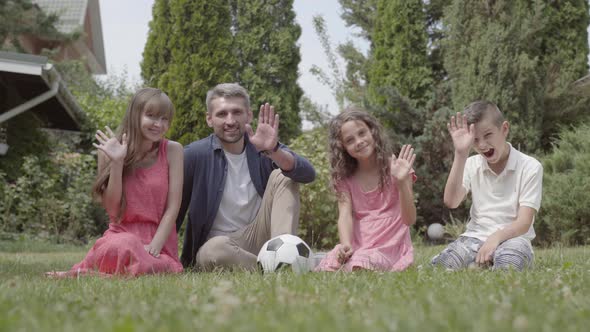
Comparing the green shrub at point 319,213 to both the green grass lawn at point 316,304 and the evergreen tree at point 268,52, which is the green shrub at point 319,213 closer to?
the evergreen tree at point 268,52

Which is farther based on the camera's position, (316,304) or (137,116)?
(137,116)

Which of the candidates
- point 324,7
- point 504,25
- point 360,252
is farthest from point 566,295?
point 324,7

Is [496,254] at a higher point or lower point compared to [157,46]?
lower

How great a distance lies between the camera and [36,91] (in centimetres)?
1055

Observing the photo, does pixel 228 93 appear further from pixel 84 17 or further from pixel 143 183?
pixel 84 17

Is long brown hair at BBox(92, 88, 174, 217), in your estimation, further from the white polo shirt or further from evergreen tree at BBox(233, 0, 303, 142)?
evergreen tree at BBox(233, 0, 303, 142)

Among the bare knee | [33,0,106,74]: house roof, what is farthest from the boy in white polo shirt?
[33,0,106,74]: house roof

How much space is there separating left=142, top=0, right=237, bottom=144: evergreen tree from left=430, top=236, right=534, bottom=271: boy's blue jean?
7070 millimetres

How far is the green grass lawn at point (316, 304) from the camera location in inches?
62.9

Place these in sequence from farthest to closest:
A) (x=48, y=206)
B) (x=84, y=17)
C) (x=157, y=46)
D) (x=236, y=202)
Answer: (x=84, y=17)
(x=157, y=46)
(x=48, y=206)
(x=236, y=202)

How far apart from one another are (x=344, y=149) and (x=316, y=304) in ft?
8.88

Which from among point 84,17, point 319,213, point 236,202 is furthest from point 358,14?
point 84,17

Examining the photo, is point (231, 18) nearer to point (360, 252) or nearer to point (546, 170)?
point (546, 170)

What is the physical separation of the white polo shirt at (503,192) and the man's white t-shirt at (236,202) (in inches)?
63.5
